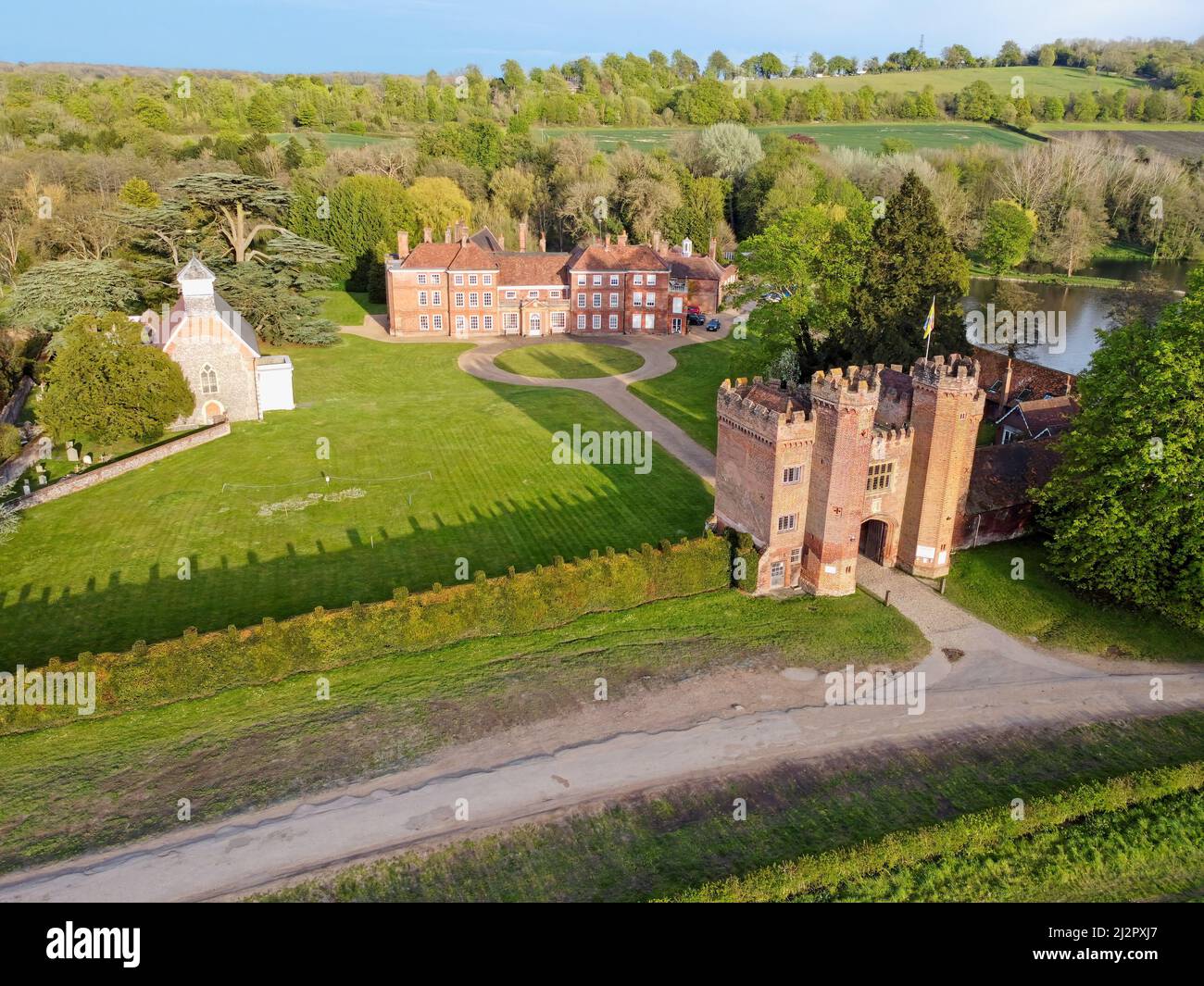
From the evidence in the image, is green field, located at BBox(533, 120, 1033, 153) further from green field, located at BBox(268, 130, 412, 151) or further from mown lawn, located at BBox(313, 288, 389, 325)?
mown lawn, located at BBox(313, 288, 389, 325)

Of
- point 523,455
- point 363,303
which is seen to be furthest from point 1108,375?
point 363,303

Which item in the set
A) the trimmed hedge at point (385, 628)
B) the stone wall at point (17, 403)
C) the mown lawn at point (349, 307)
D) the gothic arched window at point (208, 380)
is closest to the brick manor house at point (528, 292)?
the mown lawn at point (349, 307)

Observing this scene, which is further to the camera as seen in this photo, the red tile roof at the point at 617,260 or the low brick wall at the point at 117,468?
the red tile roof at the point at 617,260

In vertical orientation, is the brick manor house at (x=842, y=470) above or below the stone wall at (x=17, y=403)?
above

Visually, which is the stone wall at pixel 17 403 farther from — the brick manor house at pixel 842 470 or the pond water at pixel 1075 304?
the pond water at pixel 1075 304

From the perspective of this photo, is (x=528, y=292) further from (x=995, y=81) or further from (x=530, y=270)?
(x=995, y=81)
